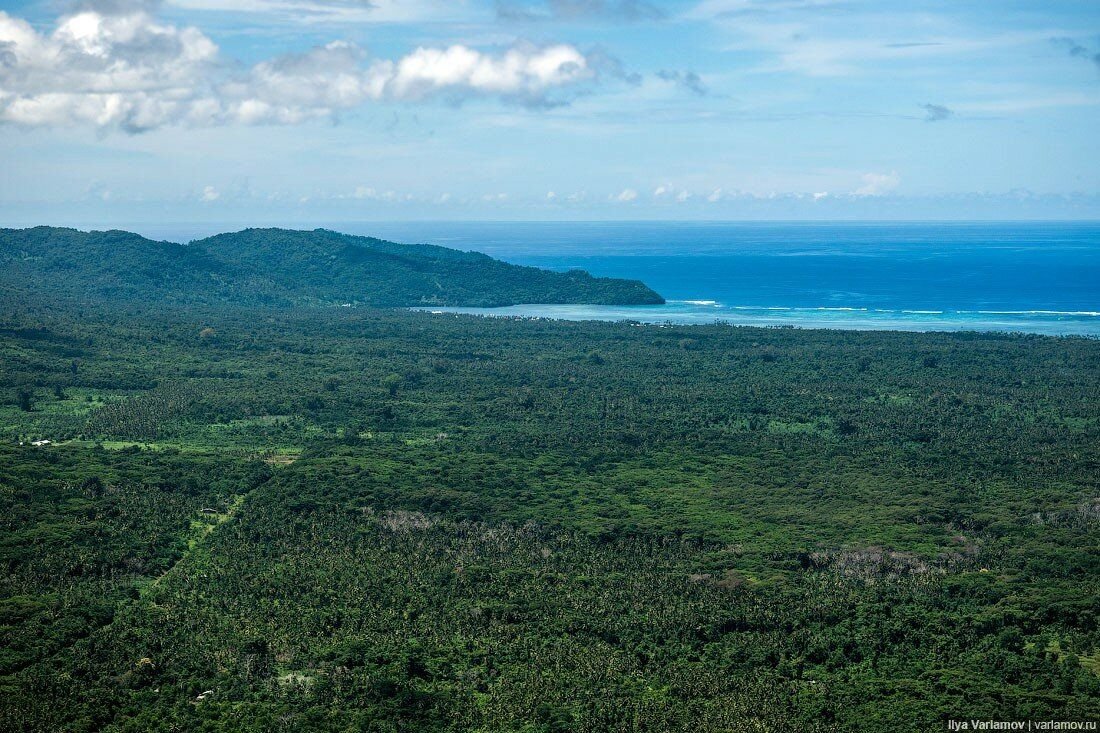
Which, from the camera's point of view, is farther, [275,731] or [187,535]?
[187,535]

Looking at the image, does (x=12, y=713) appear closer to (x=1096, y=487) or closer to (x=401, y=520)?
(x=401, y=520)

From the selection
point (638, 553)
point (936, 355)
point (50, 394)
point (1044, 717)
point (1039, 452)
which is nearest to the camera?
point (1044, 717)

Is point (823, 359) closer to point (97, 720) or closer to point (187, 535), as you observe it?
point (187, 535)

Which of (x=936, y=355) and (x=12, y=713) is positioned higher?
(x=936, y=355)

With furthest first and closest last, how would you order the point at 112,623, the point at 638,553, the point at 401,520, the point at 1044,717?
the point at 401,520 → the point at 638,553 → the point at 112,623 → the point at 1044,717

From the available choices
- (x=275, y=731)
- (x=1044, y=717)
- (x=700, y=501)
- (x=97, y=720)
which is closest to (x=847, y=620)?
(x=1044, y=717)

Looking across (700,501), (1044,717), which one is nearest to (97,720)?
(1044,717)

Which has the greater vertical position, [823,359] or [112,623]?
[823,359]
